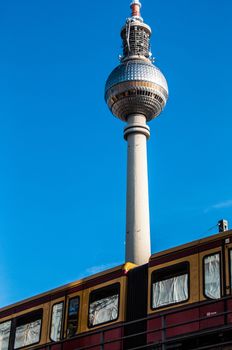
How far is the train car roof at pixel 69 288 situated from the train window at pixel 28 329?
397 millimetres

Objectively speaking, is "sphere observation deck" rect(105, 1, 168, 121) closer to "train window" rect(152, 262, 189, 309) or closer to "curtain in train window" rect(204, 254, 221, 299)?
"train window" rect(152, 262, 189, 309)

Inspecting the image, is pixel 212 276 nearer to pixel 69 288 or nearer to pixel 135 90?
pixel 69 288

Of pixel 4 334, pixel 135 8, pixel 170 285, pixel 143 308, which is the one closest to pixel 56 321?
pixel 4 334

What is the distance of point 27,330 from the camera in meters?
20.9

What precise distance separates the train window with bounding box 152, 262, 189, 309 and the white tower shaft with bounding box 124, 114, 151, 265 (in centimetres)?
3203

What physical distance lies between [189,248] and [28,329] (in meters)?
7.13

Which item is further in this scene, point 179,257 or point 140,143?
point 140,143

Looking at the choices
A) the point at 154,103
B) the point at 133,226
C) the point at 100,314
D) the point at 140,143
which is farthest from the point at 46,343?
the point at 154,103

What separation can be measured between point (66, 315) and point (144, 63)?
141ft

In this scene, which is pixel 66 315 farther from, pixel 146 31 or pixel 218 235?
pixel 146 31

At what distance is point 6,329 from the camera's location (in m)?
21.8

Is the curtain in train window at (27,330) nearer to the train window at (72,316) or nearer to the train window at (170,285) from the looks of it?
the train window at (72,316)

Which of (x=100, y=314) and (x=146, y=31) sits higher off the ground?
(x=146, y=31)

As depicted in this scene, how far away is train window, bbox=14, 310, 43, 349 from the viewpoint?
20484 mm
